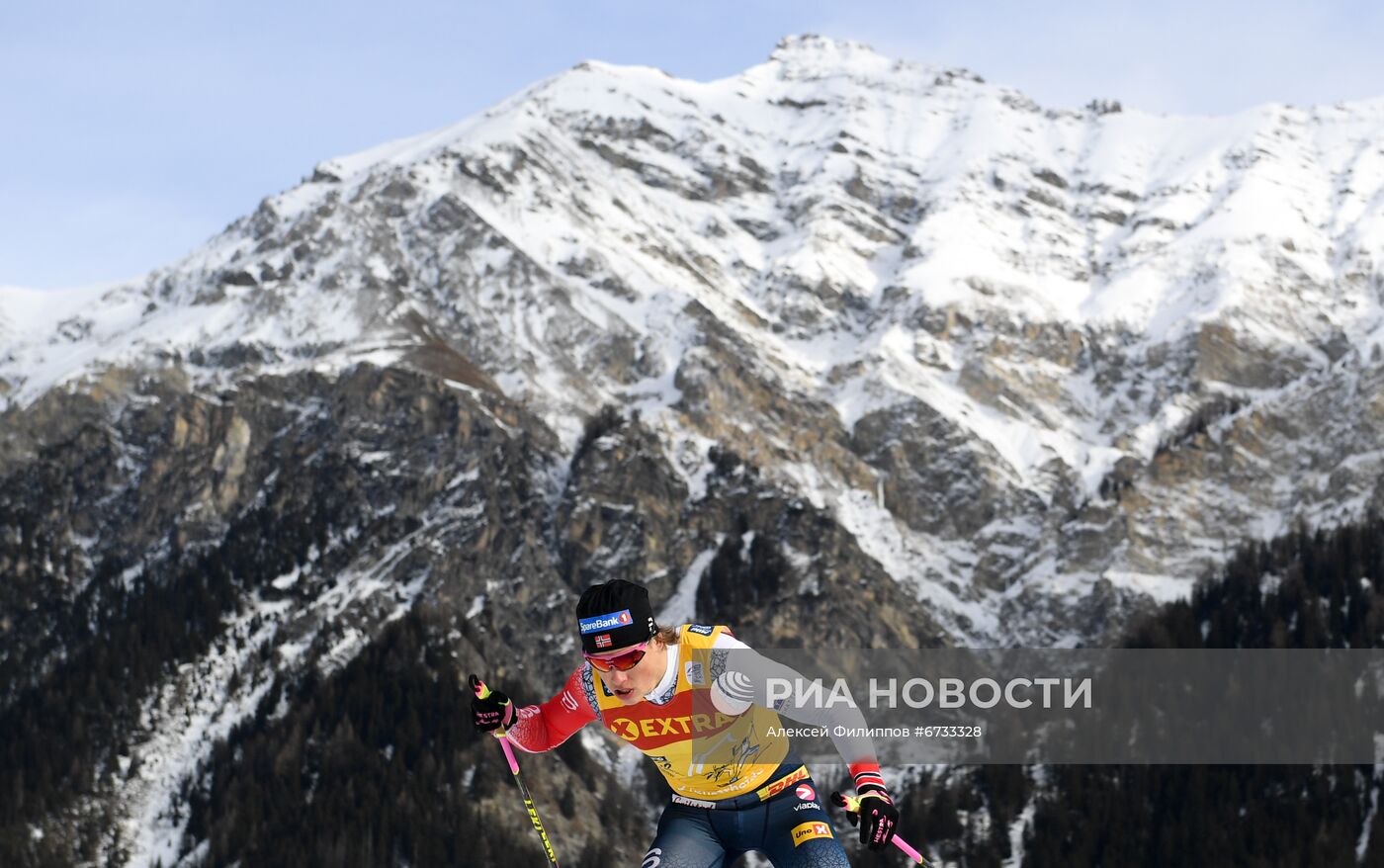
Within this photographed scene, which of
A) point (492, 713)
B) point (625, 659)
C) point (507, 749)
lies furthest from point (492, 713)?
point (625, 659)

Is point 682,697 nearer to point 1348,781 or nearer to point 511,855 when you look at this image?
point 511,855

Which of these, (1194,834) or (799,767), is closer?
(799,767)

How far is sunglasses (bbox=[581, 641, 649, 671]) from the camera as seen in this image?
16.5 m

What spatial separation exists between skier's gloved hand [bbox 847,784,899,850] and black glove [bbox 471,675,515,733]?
425 cm

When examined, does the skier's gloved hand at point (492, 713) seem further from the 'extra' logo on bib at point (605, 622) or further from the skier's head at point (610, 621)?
the 'extra' logo on bib at point (605, 622)

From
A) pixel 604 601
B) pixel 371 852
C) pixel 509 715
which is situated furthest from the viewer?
pixel 371 852

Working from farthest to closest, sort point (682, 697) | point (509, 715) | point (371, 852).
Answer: point (371, 852), point (509, 715), point (682, 697)

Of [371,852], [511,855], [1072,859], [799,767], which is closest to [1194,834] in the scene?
[1072,859]

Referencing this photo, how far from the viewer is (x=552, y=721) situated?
60.6ft

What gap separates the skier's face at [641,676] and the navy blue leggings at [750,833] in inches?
56.8

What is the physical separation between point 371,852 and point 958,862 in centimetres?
6547

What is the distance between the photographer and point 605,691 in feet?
57.9

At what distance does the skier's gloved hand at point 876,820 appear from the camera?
15.8m

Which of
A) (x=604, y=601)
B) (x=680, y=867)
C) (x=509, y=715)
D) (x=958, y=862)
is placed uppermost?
(x=604, y=601)
